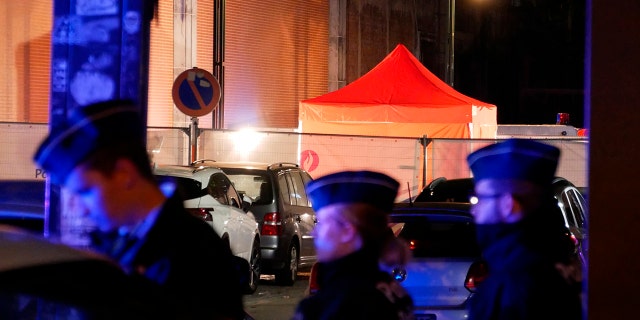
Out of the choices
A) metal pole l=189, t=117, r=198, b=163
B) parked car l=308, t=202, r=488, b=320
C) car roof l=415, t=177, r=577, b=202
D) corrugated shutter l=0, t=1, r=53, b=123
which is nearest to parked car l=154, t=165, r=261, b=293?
car roof l=415, t=177, r=577, b=202

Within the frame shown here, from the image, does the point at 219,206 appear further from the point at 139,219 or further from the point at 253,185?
the point at 139,219

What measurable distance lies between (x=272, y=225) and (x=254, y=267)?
0.87 meters

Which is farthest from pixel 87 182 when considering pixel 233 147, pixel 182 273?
pixel 233 147

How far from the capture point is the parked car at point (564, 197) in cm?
1241

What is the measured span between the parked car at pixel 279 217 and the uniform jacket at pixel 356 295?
11302 mm

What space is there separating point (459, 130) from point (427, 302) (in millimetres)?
12234

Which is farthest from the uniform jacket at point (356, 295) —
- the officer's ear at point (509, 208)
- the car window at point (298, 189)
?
the car window at point (298, 189)

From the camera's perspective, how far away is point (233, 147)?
19.2m

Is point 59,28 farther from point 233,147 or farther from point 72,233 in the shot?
point 233,147

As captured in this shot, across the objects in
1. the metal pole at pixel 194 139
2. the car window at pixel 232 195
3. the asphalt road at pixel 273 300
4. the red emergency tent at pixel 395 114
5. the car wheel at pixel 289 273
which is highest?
the red emergency tent at pixel 395 114

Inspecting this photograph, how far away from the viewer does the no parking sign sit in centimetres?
1641

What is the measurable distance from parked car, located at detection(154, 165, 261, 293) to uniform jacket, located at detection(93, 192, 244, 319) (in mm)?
9199

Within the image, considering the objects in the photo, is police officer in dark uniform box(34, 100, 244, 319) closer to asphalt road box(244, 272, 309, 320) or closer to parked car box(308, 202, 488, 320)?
parked car box(308, 202, 488, 320)

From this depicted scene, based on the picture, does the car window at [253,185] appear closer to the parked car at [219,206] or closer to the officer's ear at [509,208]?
the parked car at [219,206]
